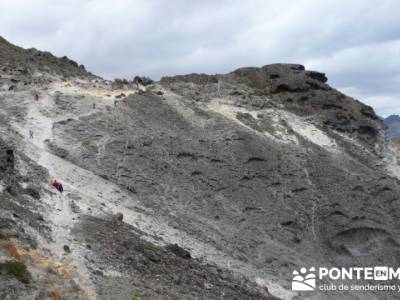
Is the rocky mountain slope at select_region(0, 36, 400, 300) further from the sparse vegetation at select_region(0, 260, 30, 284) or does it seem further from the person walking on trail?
the person walking on trail

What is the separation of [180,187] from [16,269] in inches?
862

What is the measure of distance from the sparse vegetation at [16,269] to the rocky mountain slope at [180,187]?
0.57 ft

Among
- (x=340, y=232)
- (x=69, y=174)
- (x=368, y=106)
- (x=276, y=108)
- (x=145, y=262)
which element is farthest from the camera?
(x=368, y=106)

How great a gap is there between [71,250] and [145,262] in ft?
12.3

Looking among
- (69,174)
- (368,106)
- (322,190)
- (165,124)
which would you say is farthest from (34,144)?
(368,106)

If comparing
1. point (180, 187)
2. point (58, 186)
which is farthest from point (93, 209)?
point (180, 187)

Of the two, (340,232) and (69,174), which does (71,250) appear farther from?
(340,232)

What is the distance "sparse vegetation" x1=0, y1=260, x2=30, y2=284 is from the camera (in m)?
21.7

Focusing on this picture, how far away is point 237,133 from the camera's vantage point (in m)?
51.5

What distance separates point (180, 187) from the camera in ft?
141

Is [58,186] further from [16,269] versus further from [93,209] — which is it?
[16,269]

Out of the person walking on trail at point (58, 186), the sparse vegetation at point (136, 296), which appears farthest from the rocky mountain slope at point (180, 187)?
the person walking on trail at point (58, 186)

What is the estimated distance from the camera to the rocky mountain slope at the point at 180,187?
26844mm

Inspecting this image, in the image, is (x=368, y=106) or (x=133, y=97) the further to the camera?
(x=368, y=106)
